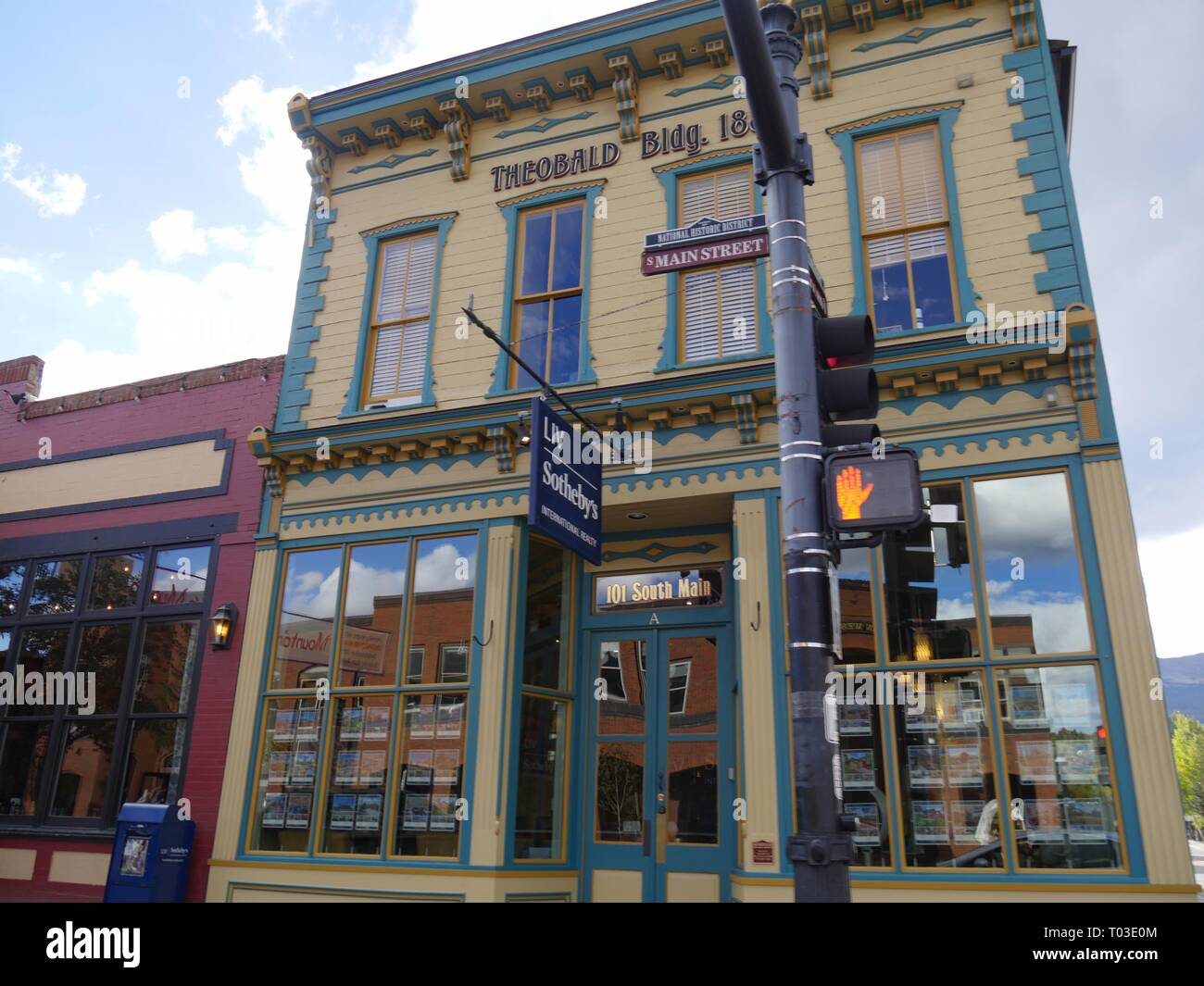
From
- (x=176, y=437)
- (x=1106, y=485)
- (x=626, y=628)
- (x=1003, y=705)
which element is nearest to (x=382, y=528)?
(x=626, y=628)

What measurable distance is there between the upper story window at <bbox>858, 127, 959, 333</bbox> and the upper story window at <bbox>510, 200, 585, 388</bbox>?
3.35 metres

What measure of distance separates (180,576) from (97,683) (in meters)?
1.80

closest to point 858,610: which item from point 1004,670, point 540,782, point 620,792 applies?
point 1004,670

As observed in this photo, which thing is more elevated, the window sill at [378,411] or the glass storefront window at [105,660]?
the window sill at [378,411]

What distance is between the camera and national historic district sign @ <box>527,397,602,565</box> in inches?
335

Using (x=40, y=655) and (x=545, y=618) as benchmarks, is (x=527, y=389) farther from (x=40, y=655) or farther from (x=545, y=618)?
(x=40, y=655)

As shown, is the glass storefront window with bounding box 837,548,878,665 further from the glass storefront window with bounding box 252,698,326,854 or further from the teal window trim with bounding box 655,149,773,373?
the glass storefront window with bounding box 252,698,326,854

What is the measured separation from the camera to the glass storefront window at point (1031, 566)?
8273mm

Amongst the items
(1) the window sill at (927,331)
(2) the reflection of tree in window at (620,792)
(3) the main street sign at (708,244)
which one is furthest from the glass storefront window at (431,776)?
(3) the main street sign at (708,244)

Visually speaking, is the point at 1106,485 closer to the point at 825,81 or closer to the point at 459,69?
the point at 825,81

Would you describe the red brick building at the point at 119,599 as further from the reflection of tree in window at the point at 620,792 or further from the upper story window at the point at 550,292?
the reflection of tree in window at the point at 620,792

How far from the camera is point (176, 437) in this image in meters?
13.4

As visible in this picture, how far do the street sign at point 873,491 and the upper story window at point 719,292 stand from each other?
19.3 feet

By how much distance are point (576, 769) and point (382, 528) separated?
3554 mm
